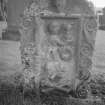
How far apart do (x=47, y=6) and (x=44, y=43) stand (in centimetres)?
45

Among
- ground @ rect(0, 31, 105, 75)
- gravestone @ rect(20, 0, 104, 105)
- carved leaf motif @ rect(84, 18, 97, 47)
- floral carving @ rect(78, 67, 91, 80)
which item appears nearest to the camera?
gravestone @ rect(20, 0, 104, 105)

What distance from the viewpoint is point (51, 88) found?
9.20ft

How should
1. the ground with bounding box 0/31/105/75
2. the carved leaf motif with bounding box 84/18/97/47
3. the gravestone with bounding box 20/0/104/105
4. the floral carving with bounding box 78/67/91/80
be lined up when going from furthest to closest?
the ground with bounding box 0/31/105/75
the floral carving with bounding box 78/67/91/80
the carved leaf motif with bounding box 84/18/97/47
the gravestone with bounding box 20/0/104/105

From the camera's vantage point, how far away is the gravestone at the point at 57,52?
103 inches

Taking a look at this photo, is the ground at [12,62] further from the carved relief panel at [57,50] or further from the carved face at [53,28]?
the carved face at [53,28]

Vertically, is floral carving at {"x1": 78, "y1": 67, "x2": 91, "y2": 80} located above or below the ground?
above

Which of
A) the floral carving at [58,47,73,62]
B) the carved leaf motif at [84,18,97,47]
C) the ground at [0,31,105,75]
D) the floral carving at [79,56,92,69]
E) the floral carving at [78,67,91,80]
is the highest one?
the carved leaf motif at [84,18,97,47]

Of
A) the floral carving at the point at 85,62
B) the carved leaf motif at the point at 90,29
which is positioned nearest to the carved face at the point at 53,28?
the carved leaf motif at the point at 90,29

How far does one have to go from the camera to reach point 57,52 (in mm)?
2744

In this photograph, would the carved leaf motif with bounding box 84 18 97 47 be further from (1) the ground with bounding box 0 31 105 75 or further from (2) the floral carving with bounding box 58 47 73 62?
(1) the ground with bounding box 0 31 105 75

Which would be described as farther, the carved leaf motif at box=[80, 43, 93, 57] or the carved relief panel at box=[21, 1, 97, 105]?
the carved leaf motif at box=[80, 43, 93, 57]

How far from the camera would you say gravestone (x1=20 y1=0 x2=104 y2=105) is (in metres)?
2.61

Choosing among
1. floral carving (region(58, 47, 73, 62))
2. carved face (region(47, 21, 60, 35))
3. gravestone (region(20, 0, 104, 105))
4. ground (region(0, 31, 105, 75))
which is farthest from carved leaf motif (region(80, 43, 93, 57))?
ground (region(0, 31, 105, 75))

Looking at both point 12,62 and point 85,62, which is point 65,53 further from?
point 12,62
